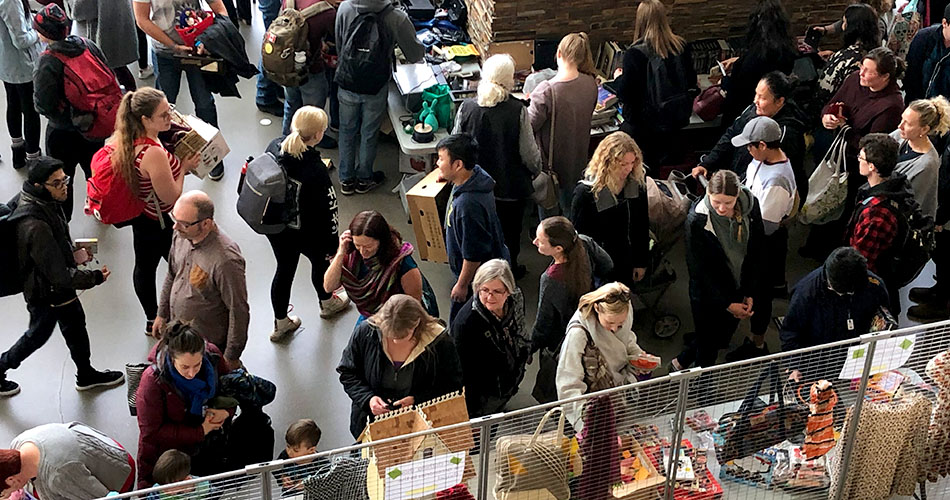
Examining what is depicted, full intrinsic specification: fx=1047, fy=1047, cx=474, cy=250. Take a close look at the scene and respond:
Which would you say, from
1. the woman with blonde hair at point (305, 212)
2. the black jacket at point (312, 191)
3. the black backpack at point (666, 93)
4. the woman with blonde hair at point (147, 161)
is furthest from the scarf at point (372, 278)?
the black backpack at point (666, 93)

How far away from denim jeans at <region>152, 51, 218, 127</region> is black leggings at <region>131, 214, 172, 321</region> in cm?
187

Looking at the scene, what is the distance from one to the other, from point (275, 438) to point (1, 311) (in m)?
2.07

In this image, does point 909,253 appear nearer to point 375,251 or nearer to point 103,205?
point 375,251

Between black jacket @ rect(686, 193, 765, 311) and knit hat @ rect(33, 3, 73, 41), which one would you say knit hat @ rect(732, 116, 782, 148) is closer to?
black jacket @ rect(686, 193, 765, 311)

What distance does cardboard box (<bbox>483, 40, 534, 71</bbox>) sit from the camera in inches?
296

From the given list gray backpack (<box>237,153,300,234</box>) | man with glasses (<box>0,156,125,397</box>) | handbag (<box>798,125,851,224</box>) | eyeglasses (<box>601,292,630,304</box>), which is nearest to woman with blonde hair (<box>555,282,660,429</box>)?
eyeglasses (<box>601,292,630,304</box>)

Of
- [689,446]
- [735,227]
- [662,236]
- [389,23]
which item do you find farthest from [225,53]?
[689,446]

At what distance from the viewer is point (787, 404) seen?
15.0 ft

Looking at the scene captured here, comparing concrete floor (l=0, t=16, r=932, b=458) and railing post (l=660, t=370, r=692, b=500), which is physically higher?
railing post (l=660, t=370, r=692, b=500)

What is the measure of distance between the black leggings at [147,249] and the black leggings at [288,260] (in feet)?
1.94

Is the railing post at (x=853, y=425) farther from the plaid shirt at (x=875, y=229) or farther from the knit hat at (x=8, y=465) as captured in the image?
the knit hat at (x=8, y=465)

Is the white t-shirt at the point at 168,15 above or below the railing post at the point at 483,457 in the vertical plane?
above

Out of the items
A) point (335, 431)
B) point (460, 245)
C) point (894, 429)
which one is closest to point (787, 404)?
point (894, 429)

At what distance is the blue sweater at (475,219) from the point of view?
5.54 m
